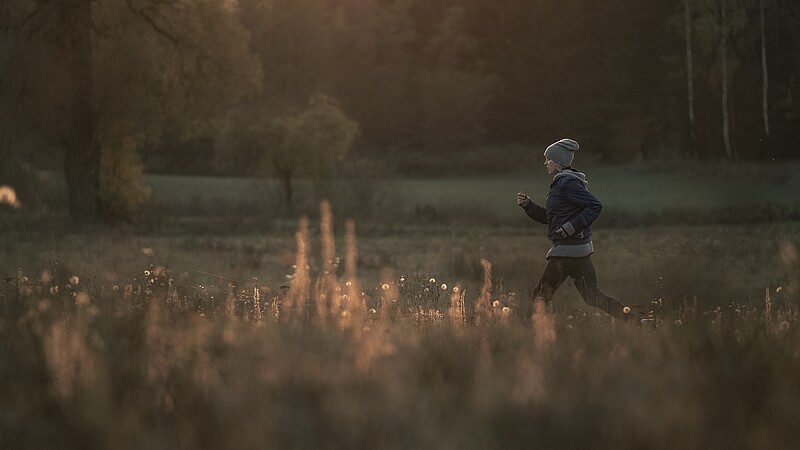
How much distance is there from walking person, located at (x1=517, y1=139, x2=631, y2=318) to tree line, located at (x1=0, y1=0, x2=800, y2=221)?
15.0 metres

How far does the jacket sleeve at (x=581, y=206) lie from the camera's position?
8.05m

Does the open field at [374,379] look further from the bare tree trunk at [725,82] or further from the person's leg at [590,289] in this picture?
the bare tree trunk at [725,82]

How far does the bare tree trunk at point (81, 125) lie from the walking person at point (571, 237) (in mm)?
16431

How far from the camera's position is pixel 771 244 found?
18.9m

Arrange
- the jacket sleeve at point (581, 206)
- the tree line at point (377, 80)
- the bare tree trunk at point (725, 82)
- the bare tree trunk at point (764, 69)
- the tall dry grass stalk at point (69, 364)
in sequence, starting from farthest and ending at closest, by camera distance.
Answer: the bare tree trunk at point (725, 82), the bare tree trunk at point (764, 69), the tree line at point (377, 80), the jacket sleeve at point (581, 206), the tall dry grass stalk at point (69, 364)

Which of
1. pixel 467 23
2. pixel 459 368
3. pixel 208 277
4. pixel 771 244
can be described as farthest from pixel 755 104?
pixel 459 368

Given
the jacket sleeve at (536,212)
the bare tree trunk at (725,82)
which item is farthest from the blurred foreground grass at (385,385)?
the bare tree trunk at (725,82)

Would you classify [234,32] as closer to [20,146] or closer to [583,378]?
[20,146]

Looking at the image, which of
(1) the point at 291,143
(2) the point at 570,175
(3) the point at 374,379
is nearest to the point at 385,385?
(3) the point at 374,379

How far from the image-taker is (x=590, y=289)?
8133 millimetres

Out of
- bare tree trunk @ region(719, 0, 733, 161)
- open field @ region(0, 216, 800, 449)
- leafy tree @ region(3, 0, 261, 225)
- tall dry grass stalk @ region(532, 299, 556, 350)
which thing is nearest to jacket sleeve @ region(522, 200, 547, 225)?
open field @ region(0, 216, 800, 449)

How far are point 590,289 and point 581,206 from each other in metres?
0.67

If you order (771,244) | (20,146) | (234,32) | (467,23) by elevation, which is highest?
(467,23)

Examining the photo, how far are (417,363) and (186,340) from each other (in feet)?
3.92
